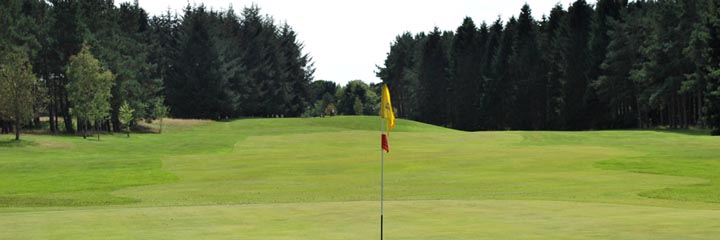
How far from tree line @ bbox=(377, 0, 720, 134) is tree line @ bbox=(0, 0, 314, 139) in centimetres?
2918

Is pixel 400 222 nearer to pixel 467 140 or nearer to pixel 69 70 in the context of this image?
pixel 467 140

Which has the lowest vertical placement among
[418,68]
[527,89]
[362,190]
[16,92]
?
[362,190]

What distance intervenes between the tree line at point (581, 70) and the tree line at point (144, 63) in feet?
95.7

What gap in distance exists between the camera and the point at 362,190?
35.4 meters

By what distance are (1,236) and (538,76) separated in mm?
115205

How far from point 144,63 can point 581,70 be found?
61.0 m

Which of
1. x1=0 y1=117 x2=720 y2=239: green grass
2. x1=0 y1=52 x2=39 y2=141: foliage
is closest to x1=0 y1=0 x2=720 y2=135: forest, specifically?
x1=0 y1=52 x2=39 y2=141: foliage

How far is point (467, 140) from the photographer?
7988 cm

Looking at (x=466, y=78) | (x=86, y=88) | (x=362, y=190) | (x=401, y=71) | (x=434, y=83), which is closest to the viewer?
(x=362, y=190)

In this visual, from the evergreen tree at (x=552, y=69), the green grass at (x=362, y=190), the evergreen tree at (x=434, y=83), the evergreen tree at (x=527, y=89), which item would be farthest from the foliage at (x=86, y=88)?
the evergreen tree at (x=434, y=83)

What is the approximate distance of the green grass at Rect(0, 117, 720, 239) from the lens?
1911 centimetres

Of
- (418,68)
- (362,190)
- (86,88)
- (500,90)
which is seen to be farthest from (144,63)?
(362,190)

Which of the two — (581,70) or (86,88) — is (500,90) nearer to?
(581,70)

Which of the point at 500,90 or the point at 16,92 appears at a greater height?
the point at 500,90
